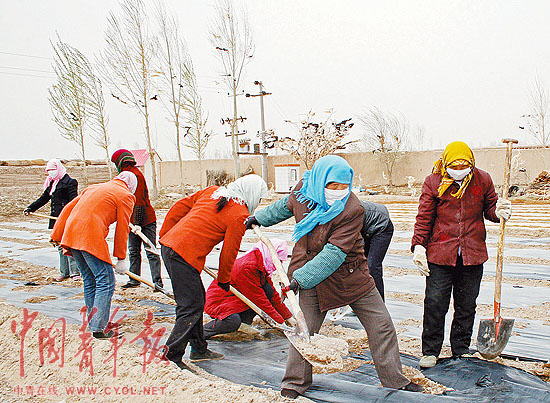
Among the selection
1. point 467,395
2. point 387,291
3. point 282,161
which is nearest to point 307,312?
point 467,395

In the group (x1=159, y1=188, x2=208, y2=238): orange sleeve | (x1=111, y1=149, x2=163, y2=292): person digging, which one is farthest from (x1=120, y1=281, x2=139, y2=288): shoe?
(x1=159, y1=188, x2=208, y2=238): orange sleeve

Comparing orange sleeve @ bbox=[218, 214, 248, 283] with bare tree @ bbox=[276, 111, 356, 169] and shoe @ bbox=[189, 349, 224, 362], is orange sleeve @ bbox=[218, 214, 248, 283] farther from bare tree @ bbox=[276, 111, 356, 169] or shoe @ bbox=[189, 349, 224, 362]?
bare tree @ bbox=[276, 111, 356, 169]

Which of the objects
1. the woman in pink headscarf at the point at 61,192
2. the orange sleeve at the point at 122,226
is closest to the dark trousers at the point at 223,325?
the orange sleeve at the point at 122,226

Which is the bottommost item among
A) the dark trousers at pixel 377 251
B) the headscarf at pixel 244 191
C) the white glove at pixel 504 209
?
the dark trousers at pixel 377 251

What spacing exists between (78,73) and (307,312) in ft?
67.4

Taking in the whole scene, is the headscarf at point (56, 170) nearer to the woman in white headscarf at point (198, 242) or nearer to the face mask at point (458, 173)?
the woman in white headscarf at point (198, 242)

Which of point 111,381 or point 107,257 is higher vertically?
point 107,257

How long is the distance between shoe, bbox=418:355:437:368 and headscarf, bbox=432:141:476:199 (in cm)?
100

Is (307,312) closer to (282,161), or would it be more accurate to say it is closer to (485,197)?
(485,197)

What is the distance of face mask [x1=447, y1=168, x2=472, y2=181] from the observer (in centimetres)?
337

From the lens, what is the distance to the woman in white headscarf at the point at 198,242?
3.42m

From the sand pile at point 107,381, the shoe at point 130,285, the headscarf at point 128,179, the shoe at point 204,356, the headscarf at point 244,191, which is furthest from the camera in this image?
the shoe at point 130,285

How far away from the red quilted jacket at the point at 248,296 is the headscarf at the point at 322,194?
3.66 feet

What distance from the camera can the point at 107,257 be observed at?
403cm
